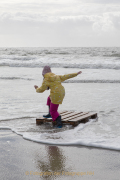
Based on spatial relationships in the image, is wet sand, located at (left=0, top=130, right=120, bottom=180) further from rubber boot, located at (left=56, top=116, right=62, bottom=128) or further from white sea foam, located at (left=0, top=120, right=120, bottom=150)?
rubber boot, located at (left=56, top=116, right=62, bottom=128)

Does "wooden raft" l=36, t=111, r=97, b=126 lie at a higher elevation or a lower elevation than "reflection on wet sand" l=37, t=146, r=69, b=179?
higher

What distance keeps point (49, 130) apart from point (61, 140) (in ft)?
2.60

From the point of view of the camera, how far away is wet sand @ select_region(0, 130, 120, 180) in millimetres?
3201

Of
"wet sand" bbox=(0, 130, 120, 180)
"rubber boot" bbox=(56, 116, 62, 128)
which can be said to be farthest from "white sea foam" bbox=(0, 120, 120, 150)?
"rubber boot" bbox=(56, 116, 62, 128)

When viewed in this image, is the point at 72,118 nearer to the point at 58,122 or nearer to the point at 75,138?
the point at 58,122

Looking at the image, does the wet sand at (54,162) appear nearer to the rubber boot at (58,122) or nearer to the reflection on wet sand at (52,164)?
the reflection on wet sand at (52,164)

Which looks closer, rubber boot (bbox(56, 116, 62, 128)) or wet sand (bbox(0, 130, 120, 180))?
wet sand (bbox(0, 130, 120, 180))

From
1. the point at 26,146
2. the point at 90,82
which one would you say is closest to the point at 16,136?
the point at 26,146

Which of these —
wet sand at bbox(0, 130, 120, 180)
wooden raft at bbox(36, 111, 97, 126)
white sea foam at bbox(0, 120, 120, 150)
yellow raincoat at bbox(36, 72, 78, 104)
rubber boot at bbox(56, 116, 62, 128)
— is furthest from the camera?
wooden raft at bbox(36, 111, 97, 126)

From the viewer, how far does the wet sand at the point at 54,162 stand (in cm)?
320

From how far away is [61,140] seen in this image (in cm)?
472

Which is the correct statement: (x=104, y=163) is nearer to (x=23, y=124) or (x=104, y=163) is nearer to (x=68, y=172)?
(x=68, y=172)

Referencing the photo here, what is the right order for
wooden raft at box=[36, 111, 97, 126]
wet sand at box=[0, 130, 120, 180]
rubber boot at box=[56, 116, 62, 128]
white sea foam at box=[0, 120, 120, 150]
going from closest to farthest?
wet sand at box=[0, 130, 120, 180]
white sea foam at box=[0, 120, 120, 150]
rubber boot at box=[56, 116, 62, 128]
wooden raft at box=[36, 111, 97, 126]

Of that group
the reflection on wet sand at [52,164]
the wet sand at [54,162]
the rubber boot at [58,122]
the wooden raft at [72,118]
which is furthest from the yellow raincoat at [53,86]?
the reflection on wet sand at [52,164]
